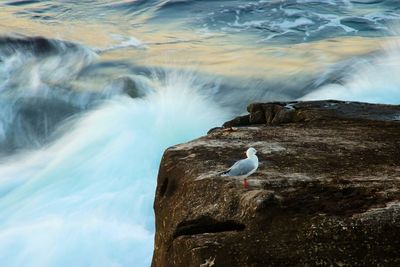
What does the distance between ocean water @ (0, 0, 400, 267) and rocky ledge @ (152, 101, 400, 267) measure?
448 centimetres

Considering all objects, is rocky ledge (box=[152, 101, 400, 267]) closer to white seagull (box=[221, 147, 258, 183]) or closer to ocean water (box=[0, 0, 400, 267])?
white seagull (box=[221, 147, 258, 183])

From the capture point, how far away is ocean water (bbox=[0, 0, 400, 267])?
12.4 meters

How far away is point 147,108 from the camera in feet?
67.4

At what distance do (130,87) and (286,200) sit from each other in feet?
58.6

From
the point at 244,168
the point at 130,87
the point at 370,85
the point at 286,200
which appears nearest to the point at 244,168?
the point at 244,168

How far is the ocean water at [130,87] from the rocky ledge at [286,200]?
176 inches

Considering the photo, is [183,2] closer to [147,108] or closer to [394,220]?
[147,108]

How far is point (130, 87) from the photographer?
73.7 ft

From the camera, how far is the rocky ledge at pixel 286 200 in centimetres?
454

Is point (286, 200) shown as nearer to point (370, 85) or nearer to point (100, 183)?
point (100, 183)

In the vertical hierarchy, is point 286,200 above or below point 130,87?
above

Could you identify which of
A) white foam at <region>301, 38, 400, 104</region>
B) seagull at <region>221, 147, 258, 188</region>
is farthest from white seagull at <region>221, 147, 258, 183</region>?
white foam at <region>301, 38, 400, 104</region>

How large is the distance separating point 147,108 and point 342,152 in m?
14.5

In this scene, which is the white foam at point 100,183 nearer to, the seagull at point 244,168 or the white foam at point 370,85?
the white foam at point 370,85
